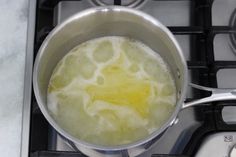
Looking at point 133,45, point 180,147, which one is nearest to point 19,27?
point 133,45

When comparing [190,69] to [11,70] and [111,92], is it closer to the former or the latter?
[111,92]

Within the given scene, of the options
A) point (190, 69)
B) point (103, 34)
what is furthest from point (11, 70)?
point (190, 69)

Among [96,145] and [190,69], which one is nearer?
[96,145]

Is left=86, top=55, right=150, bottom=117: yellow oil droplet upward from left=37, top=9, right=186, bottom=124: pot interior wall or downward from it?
downward

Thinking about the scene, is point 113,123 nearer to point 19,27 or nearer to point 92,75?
point 92,75
